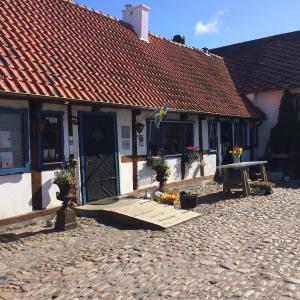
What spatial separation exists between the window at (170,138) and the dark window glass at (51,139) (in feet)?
10.9

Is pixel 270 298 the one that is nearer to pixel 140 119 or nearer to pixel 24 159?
pixel 24 159

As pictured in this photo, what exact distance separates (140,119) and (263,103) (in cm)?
963

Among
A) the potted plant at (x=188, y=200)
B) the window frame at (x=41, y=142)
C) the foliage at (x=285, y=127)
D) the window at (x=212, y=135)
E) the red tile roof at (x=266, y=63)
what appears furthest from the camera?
the red tile roof at (x=266, y=63)

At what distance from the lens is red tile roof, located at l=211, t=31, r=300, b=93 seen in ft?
61.0

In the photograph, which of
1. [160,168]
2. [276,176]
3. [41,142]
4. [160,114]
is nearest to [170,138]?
[160,168]

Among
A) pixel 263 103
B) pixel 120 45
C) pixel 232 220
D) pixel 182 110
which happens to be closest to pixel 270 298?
pixel 232 220

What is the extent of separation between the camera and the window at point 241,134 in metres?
16.9

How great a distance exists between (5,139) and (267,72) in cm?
1480

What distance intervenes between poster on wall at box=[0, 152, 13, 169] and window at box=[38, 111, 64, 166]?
687mm

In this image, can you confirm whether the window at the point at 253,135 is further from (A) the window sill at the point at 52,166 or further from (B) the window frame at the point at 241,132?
(A) the window sill at the point at 52,166

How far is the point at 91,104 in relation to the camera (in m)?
9.09

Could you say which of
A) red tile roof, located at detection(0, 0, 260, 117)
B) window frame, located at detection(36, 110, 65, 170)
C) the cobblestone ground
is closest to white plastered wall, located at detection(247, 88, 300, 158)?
red tile roof, located at detection(0, 0, 260, 117)

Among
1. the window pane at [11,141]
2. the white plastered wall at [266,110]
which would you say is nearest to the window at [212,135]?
the white plastered wall at [266,110]

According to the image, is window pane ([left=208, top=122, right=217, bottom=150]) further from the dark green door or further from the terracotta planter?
the terracotta planter
